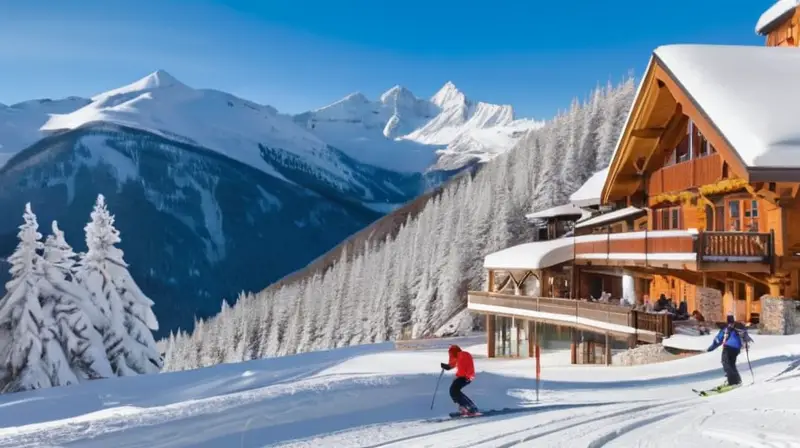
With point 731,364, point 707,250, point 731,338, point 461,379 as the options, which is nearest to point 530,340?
point 707,250

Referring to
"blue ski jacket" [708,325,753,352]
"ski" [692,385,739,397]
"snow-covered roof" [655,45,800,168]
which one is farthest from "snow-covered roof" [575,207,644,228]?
"ski" [692,385,739,397]

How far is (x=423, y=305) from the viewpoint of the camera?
81.9m

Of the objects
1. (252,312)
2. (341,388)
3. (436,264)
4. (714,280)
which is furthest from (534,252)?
(252,312)

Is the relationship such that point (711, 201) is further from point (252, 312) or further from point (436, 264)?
point (252, 312)

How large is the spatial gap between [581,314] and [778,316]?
7.62 m

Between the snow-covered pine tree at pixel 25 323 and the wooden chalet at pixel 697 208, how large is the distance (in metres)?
21.2

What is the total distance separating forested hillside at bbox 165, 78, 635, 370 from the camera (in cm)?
8200

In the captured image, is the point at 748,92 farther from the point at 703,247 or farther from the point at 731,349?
the point at 731,349

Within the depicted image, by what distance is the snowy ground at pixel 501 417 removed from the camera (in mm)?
10688

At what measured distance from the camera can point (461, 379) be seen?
14180mm

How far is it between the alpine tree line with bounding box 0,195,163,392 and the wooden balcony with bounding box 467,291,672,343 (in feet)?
60.3

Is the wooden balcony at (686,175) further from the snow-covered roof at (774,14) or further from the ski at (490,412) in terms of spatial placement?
the ski at (490,412)

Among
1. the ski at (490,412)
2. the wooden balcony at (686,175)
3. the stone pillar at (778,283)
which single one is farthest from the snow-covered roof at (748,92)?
the ski at (490,412)

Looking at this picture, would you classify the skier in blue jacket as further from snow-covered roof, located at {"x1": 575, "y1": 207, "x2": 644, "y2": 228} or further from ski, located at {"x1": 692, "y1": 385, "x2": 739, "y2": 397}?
snow-covered roof, located at {"x1": 575, "y1": 207, "x2": 644, "y2": 228}
